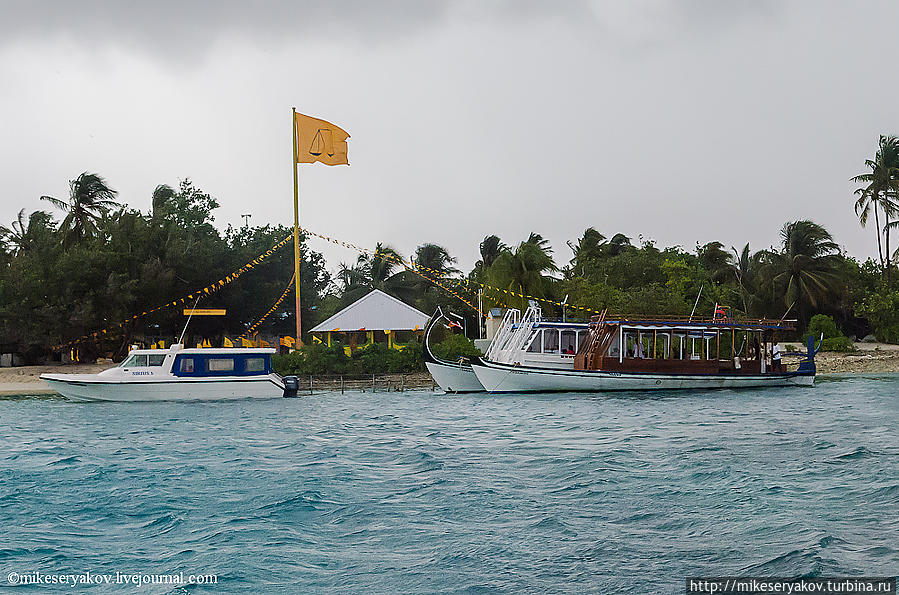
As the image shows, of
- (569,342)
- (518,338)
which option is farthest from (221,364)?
(569,342)

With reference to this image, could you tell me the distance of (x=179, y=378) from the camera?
104 feet

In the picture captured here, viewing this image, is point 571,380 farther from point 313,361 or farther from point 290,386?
point 313,361

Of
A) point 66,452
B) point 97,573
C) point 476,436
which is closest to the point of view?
point 97,573

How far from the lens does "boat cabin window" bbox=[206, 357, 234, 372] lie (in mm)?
32406

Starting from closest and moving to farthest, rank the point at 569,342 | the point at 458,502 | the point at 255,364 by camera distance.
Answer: the point at 458,502 < the point at 255,364 < the point at 569,342

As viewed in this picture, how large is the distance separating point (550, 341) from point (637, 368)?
367cm

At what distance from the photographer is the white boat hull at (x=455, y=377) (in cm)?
3666

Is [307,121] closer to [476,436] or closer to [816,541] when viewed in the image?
[476,436]

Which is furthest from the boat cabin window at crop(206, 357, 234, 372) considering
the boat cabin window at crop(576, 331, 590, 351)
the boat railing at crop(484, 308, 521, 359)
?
the boat cabin window at crop(576, 331, 590, 351)

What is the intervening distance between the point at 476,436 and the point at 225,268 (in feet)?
116

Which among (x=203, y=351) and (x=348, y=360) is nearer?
(x=203, y=351)

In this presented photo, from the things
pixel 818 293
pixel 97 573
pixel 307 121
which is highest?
pixel 307 121

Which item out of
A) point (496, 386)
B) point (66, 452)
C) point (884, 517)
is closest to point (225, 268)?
point (496, 386)

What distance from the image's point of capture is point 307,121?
1738 inches
